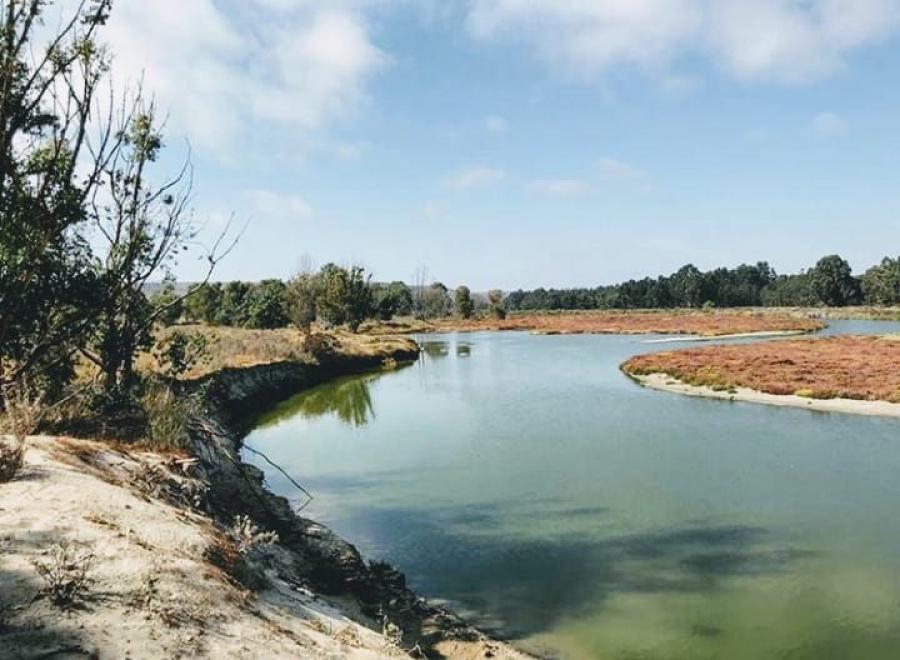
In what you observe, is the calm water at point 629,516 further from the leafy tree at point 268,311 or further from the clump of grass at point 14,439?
the leafy tree at point 268,311

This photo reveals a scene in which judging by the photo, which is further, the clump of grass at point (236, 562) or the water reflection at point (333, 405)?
the water reflection at point (333, 405)

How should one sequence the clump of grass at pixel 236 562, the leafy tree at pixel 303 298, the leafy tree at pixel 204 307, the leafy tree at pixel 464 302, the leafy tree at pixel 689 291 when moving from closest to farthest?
1. the clump of grass at pixel 236 562
2. the leafy tree at pixel 303 298
3. the leafy tree at pixel 204 307
4. the leafy tree at pixel 464 302
5. the leafy tree at pixel 689 291

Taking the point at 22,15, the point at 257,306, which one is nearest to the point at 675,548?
the point at 22,15

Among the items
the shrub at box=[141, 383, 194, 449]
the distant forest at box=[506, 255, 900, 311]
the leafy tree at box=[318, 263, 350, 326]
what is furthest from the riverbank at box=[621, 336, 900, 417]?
the distant forest at box=[506, 255, 900, 311]

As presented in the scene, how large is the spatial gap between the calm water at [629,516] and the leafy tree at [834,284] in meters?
114

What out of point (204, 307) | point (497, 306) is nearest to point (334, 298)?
point (204, 307)

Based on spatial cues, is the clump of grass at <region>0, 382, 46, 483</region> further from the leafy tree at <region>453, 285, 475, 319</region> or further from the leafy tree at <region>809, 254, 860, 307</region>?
A: the leafy tree at <region>809, 254, 860, 307</region>

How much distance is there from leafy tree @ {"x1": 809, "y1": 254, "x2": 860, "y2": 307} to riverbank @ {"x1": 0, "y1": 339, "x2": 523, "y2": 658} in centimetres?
13542

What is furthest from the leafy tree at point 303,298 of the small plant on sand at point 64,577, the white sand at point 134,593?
the small plant on sand at point 64,577

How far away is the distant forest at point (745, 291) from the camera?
127 meters

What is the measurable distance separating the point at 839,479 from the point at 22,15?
18.7 m

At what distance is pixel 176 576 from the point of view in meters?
5.90

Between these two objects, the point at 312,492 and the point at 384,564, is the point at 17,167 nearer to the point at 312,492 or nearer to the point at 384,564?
the point at 384,564

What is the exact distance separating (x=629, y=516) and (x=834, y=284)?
131 metres
